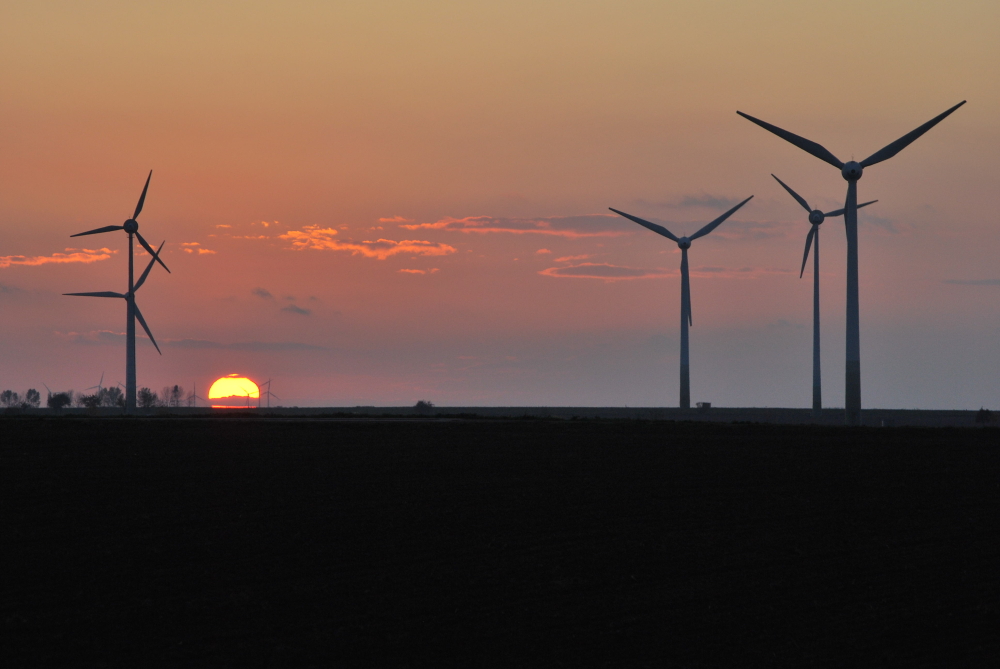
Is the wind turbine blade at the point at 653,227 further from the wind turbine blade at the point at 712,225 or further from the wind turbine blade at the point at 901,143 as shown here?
the wind turbine blade at the point at 901,143

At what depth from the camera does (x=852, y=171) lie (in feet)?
267

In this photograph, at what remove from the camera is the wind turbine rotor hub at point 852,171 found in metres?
81.3

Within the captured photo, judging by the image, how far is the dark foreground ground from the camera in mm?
20078

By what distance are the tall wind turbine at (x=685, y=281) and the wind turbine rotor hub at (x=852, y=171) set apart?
100ft

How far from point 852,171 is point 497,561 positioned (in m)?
63.5

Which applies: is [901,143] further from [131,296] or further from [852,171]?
[131,296]

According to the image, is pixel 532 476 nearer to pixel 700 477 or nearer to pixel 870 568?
pixel 700 477

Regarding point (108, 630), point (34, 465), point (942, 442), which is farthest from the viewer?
point (942, 442)

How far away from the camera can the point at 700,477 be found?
136ft

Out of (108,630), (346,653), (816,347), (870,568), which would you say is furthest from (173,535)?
(816,347)

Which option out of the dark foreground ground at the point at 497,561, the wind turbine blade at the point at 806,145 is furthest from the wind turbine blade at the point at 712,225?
the dark foreground ground at the point at 497,561

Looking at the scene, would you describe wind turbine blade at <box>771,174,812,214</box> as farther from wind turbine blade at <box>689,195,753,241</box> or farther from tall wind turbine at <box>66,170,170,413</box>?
tall wind turbine at <box>66,170,170,413</box>

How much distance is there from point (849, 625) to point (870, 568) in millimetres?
4999

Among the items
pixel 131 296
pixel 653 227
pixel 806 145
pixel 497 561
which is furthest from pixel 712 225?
pixel 497 561
